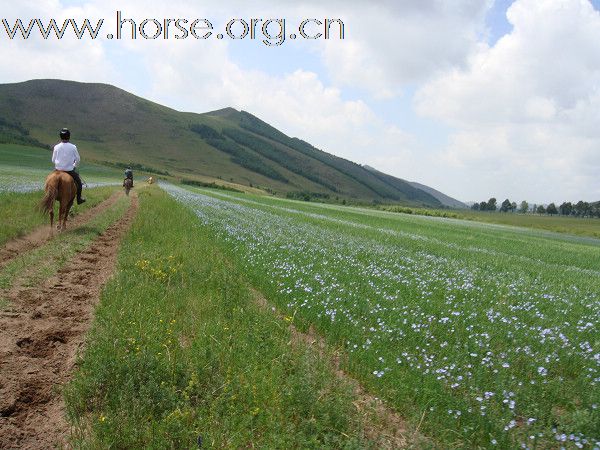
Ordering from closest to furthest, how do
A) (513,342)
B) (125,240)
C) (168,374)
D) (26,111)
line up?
(168,374) → (513,342) → (125,240) → (26,111)

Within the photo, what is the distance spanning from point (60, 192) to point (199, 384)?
548 inches

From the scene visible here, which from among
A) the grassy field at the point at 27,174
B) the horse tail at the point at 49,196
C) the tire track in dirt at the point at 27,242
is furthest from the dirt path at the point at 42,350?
the grassy field at the point at 27,174

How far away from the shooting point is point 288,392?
14.8 feet

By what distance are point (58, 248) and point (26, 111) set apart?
22534 centimetres

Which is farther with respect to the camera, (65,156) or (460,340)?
(65,156)

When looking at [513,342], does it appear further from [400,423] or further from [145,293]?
[145,293]

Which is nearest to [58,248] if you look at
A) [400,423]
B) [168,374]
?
[168,374]

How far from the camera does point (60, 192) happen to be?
15828mm

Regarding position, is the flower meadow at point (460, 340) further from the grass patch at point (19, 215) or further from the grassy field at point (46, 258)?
the grass patch at point (19, 215)

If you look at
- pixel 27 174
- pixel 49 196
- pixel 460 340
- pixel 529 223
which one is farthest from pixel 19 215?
pixel 529 223

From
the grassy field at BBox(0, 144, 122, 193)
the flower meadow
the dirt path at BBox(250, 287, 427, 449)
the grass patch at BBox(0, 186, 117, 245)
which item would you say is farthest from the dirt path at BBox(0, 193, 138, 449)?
the grassy field at BBox(0, 144, 122, 193)

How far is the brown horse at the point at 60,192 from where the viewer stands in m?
15.5

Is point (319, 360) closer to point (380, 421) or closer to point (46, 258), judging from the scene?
point (380, 421)

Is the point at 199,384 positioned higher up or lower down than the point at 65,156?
lower down
